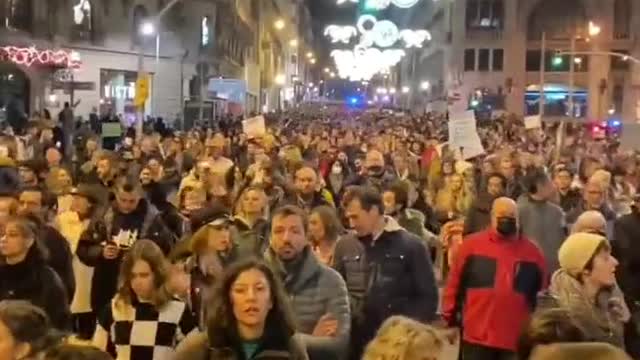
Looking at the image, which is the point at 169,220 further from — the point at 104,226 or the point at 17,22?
the point at 17,22

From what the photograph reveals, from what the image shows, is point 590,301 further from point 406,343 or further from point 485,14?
point 485,14

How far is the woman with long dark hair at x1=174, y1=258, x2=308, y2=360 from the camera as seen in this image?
497 centimetres

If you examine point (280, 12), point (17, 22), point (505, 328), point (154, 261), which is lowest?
point (505, 328)

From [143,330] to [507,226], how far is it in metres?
3.02

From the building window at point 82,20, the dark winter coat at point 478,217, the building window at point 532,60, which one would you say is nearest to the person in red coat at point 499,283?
the dark winter coat at point 478,217

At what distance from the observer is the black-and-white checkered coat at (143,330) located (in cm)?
647

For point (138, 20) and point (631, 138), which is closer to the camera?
point (631, 138)

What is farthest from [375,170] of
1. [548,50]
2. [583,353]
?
[548,50]

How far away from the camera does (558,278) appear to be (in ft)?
Result: 23.1

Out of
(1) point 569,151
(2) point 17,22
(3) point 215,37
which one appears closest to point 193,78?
(3) point 215,37

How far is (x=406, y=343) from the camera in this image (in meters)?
4.55

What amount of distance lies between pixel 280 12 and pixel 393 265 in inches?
4544

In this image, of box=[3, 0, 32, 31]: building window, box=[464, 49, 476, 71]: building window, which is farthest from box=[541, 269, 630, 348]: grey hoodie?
box=[464, 49, 476, 71]: building window

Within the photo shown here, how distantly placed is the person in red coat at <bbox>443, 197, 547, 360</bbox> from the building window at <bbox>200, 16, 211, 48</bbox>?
2288 inches
